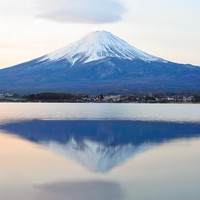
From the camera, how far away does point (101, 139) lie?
22031mm

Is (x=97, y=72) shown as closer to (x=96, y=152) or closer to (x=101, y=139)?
(x=101, y=139)

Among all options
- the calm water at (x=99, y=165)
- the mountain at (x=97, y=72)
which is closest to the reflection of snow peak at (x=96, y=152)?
the calm water at (x=99, y=165)

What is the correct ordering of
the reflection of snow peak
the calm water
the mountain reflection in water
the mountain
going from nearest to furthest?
1. the calm water
2. the reflection of snow peak
3. the mountain reflection in water
4. the mountain

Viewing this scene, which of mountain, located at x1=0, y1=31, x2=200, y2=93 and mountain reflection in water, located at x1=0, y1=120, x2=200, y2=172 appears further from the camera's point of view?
mountain, located at x1=0, y1=31, x2=200, y2=93

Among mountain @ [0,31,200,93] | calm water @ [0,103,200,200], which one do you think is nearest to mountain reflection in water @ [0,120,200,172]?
calm water @ [0,103,200,200]

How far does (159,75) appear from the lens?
6939 inches

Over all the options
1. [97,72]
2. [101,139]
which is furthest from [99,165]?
[97,72]

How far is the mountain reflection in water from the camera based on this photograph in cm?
1571

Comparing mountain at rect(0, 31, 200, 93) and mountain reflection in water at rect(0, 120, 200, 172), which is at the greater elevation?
mountain at rect(0, 31, 200, 93)

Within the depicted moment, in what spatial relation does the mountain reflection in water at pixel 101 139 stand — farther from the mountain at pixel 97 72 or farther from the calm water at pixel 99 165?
the mountain at pixel 97 72

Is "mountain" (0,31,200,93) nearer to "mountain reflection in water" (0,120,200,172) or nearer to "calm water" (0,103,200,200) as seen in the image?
"mountain reflection in water" (0,120,200,172)

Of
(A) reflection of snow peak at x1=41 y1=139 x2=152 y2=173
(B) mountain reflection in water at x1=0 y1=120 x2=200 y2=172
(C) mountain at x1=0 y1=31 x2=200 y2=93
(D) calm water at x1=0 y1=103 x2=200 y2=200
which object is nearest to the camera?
(D) calm water at x1=0 y1=103 x2=200 y2=200

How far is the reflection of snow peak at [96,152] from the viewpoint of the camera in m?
14.4

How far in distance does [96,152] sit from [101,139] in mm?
4864
